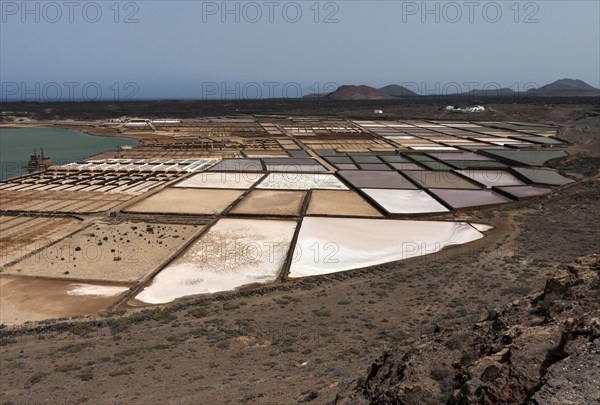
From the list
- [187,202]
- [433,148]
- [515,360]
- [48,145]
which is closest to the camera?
[515,360]

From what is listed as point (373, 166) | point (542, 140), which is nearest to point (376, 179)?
point (373, 166)

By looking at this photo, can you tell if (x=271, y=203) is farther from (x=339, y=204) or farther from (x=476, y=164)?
(x=476, y=164)

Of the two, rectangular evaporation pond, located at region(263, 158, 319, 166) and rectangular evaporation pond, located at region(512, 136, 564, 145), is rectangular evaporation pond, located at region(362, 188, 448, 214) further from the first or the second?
rectangular evaporation pond, located at region(512, 136, 564, 145)

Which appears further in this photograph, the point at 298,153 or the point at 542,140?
the point at 542,140

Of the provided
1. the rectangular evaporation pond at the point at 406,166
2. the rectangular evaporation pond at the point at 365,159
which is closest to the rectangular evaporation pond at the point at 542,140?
the rectangular evaporation pond at the point at 406,166

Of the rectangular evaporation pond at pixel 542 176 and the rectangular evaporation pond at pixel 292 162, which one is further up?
the rectangular evaporation pond at pixel 292 162

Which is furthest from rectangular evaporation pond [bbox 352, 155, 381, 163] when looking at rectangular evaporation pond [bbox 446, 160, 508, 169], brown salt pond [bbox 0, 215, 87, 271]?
brown salt pond [bbox 0, 215, 87, 271]

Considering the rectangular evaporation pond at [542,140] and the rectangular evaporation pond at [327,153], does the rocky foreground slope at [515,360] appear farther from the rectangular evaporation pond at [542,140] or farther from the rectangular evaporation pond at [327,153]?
the rectangular evaporation pond at [542,140]
